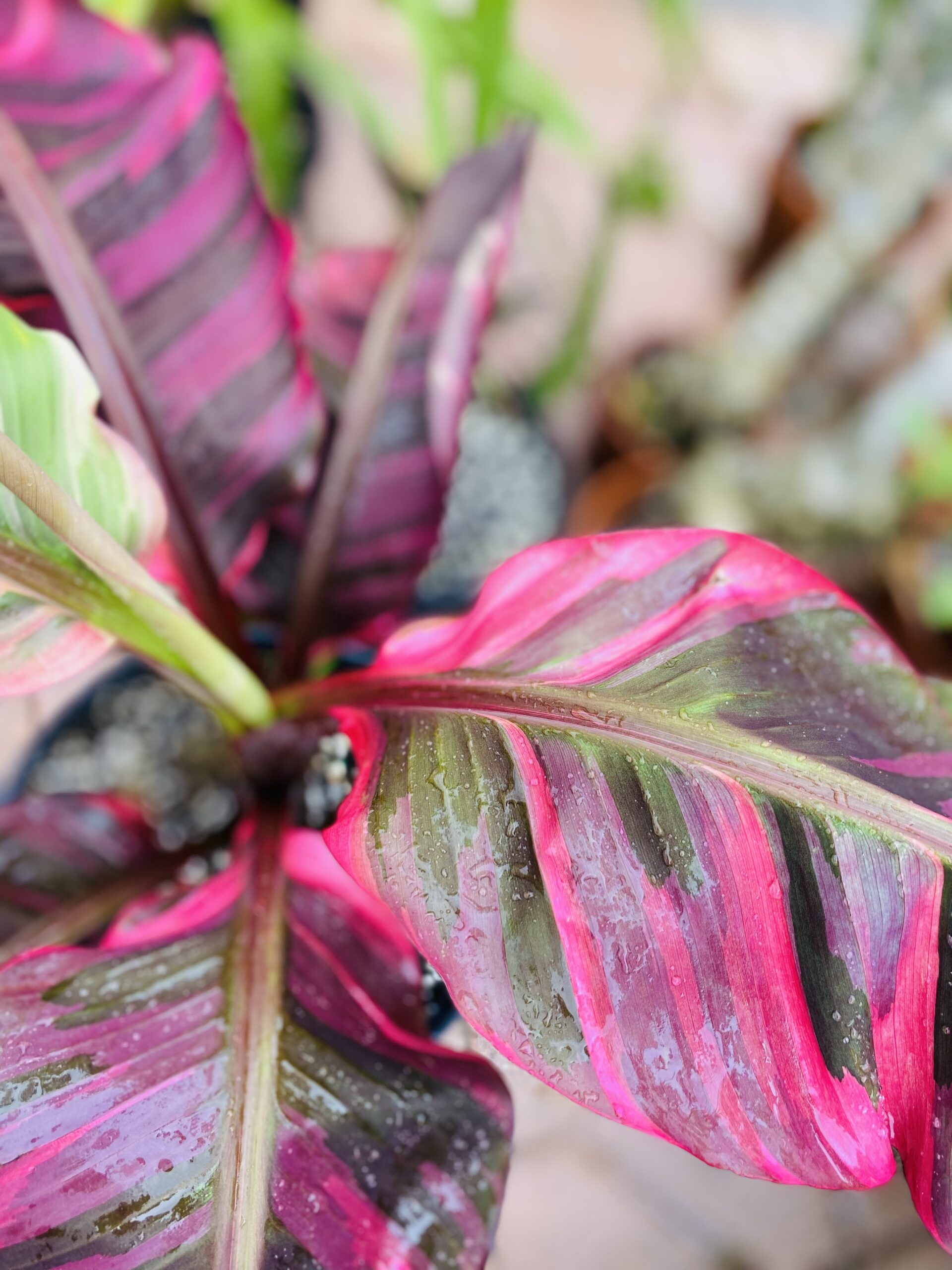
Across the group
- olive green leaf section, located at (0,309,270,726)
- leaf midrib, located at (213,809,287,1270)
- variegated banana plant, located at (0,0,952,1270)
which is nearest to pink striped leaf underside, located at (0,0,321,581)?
variegated banana plant, located at (0,0,952,1270)

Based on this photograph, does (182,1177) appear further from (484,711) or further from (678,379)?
(678,379)

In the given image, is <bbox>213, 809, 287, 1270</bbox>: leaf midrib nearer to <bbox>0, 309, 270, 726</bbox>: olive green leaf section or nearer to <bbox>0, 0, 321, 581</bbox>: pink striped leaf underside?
<bbox>0, 309, 270, 726</bbox>: olive green leaf section

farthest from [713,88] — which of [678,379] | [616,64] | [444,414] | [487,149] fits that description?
[444,414]

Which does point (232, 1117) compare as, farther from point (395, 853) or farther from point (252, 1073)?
point (395, 853)

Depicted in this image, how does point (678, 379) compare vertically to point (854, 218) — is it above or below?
below

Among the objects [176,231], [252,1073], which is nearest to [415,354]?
[176,231]

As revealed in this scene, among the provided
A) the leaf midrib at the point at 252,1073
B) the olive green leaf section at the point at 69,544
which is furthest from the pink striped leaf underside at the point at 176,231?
the leaf midrib at the point at 252,1073

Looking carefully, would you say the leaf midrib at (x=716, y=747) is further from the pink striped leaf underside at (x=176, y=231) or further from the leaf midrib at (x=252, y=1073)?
the pink striped leaf underside at (x=176, y=231)
